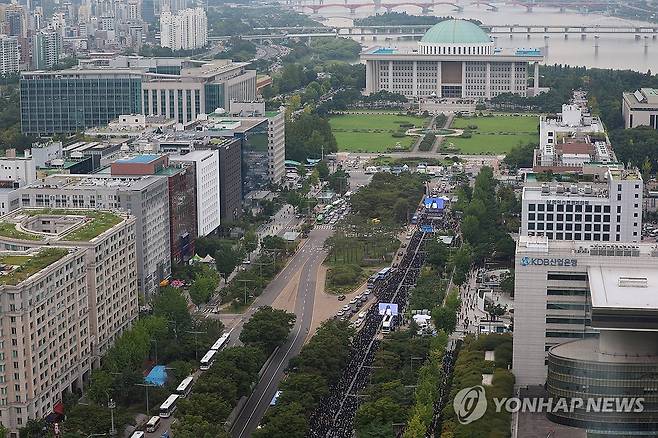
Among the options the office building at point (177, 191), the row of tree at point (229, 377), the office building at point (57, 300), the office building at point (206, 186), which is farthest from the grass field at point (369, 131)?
the row of tree at point (229, 377)

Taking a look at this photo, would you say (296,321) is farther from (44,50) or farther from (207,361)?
(44,50)

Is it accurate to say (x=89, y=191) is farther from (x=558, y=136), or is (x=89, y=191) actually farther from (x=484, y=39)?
(x=484, y=39)

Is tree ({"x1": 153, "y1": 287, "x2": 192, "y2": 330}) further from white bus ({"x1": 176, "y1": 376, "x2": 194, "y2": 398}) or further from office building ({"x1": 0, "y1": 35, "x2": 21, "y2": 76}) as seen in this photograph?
office building ({"x1": 0, "y1": 35, "x2": 21, "y2": 76})

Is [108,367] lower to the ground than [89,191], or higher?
lower

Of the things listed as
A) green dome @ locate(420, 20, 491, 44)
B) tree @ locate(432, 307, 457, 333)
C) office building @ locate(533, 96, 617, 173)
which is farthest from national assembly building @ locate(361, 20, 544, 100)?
tree @ locate(432, 307, 457, 333)

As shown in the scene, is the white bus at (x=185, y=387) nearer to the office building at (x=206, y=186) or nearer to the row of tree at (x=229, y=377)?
the row of tree at (x=229, y=377)

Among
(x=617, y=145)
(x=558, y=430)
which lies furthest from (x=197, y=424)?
(x=617, y=145)
